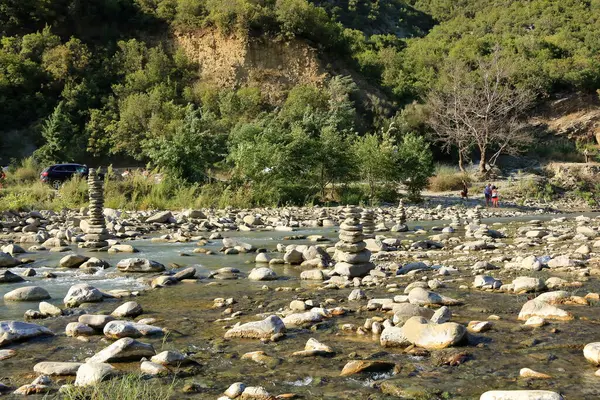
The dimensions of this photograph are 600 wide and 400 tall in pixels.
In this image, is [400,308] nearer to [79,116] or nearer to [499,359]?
[499,359]

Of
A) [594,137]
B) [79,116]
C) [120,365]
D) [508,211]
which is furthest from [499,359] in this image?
[594,137]

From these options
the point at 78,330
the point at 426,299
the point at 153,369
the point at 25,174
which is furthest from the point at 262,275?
the point at 25,174

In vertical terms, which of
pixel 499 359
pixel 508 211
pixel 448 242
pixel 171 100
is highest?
pixel 171 100

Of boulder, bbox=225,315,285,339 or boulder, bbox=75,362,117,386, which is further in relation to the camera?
boulder, bbox=225,315,285,339

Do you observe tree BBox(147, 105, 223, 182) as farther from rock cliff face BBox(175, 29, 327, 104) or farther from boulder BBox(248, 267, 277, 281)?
rock cliff face BBox(175, 29, 327, 104)

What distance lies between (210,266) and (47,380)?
4899 millimetres

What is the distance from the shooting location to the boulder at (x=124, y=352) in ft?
11.7

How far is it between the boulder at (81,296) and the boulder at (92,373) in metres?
2.30

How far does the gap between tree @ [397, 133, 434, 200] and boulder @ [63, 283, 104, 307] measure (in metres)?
20.1

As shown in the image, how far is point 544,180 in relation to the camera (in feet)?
101

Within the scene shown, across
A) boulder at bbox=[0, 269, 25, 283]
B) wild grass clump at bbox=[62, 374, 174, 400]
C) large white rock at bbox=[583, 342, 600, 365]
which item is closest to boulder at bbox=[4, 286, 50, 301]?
boulder at bbox=[0, 269, 25, 283]

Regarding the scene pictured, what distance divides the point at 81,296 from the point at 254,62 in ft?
122

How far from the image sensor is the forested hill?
35.3m

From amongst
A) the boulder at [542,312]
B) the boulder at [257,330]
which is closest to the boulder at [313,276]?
the boulder at [257,330]
